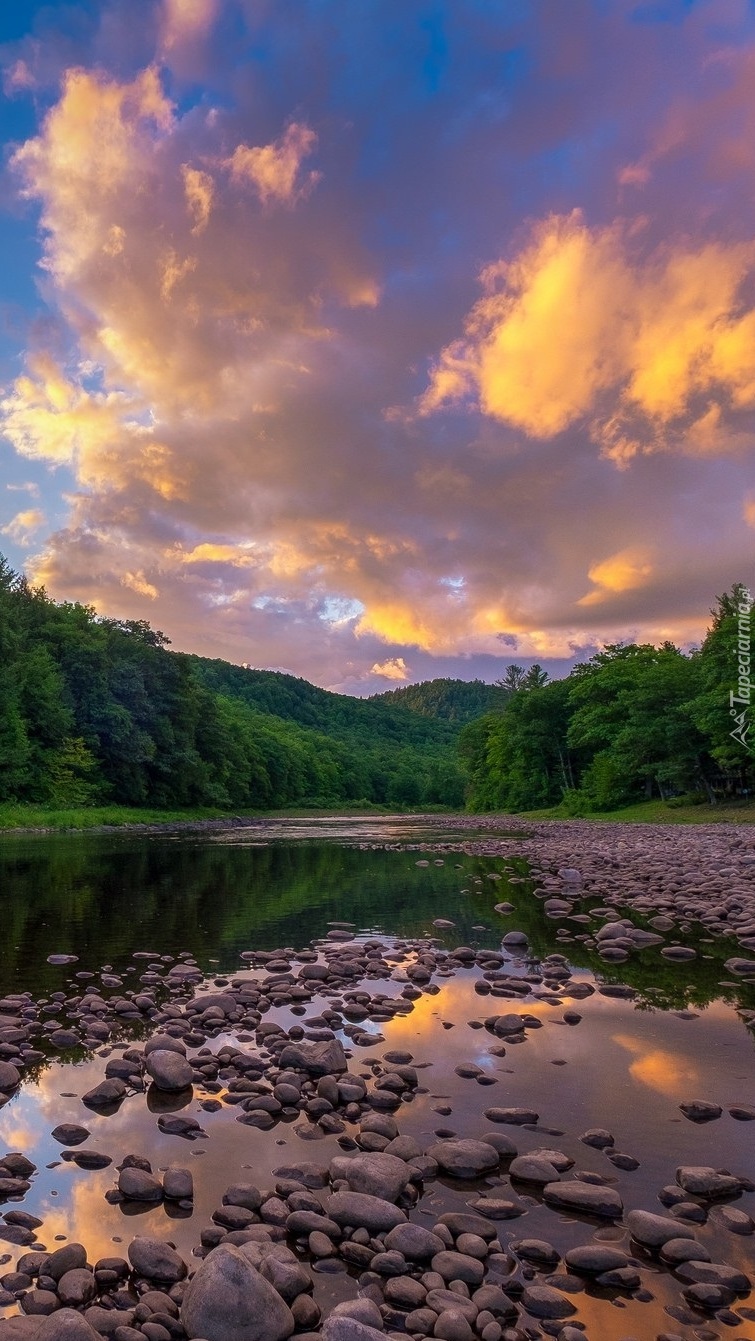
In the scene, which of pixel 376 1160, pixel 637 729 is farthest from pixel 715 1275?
pixel 637 729

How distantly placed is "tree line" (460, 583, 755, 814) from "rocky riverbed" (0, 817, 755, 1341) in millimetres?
Answer: 40493

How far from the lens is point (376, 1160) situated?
4.94m

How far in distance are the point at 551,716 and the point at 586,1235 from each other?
8069cm

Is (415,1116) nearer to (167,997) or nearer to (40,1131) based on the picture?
(40,1131)

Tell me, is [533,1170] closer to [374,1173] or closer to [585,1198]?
[585,1198]

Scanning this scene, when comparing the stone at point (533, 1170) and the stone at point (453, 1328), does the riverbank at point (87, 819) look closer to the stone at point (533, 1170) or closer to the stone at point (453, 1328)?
the stone at point (533, 1170)

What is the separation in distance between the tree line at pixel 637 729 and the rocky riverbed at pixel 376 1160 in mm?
40493

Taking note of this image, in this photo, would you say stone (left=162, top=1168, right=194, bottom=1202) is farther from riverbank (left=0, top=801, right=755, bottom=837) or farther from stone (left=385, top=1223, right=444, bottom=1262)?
riverbank (left=0, top=801, right=755, bottom=837)

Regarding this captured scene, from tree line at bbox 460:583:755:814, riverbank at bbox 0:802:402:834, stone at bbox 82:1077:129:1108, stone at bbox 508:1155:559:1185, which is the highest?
tree line at bbox 460:583:755:814

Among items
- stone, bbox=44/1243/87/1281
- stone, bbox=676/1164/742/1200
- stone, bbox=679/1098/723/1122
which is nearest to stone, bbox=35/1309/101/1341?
stone, bbox=44/1243/87/1281

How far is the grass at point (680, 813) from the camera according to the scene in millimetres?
43375

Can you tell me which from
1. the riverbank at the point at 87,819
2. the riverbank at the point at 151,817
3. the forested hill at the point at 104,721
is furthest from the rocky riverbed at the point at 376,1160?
the forested hill at the point at 104,721

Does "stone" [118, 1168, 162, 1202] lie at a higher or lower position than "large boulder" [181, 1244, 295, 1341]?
lower

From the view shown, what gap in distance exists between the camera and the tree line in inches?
1836
